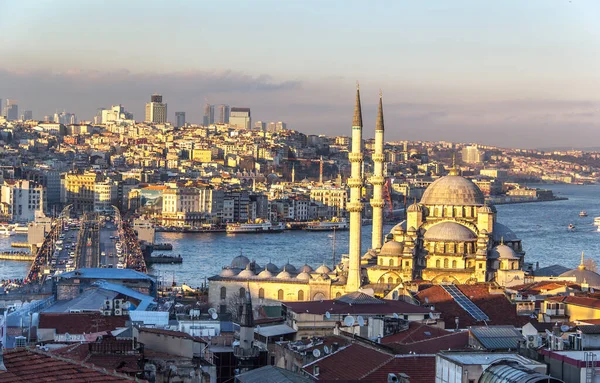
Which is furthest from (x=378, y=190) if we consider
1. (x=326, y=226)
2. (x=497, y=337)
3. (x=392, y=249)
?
(x=326, y=226)

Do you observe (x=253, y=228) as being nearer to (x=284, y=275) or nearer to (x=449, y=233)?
(x=284, y=275)

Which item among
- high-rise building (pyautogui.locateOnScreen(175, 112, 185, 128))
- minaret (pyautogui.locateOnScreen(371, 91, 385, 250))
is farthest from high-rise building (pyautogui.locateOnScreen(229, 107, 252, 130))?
minaret (pyautogui.locateOnScreen(371, 91, 385, 250))

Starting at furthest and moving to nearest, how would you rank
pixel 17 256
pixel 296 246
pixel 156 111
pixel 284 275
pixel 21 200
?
pixel 156 111, pixel 21 200, pixel 296 246, pixel 17 256, pixel 284 275

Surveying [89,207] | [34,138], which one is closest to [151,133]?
[34,138]

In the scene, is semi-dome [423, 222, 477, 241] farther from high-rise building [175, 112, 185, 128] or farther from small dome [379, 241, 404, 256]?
high-rise building [175, 112, 185, 128]

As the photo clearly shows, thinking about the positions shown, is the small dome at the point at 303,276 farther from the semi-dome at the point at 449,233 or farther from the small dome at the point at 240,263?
the semi-dome at the point at 449,233

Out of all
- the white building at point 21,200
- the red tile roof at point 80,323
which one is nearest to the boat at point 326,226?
the white building at point 21,200
